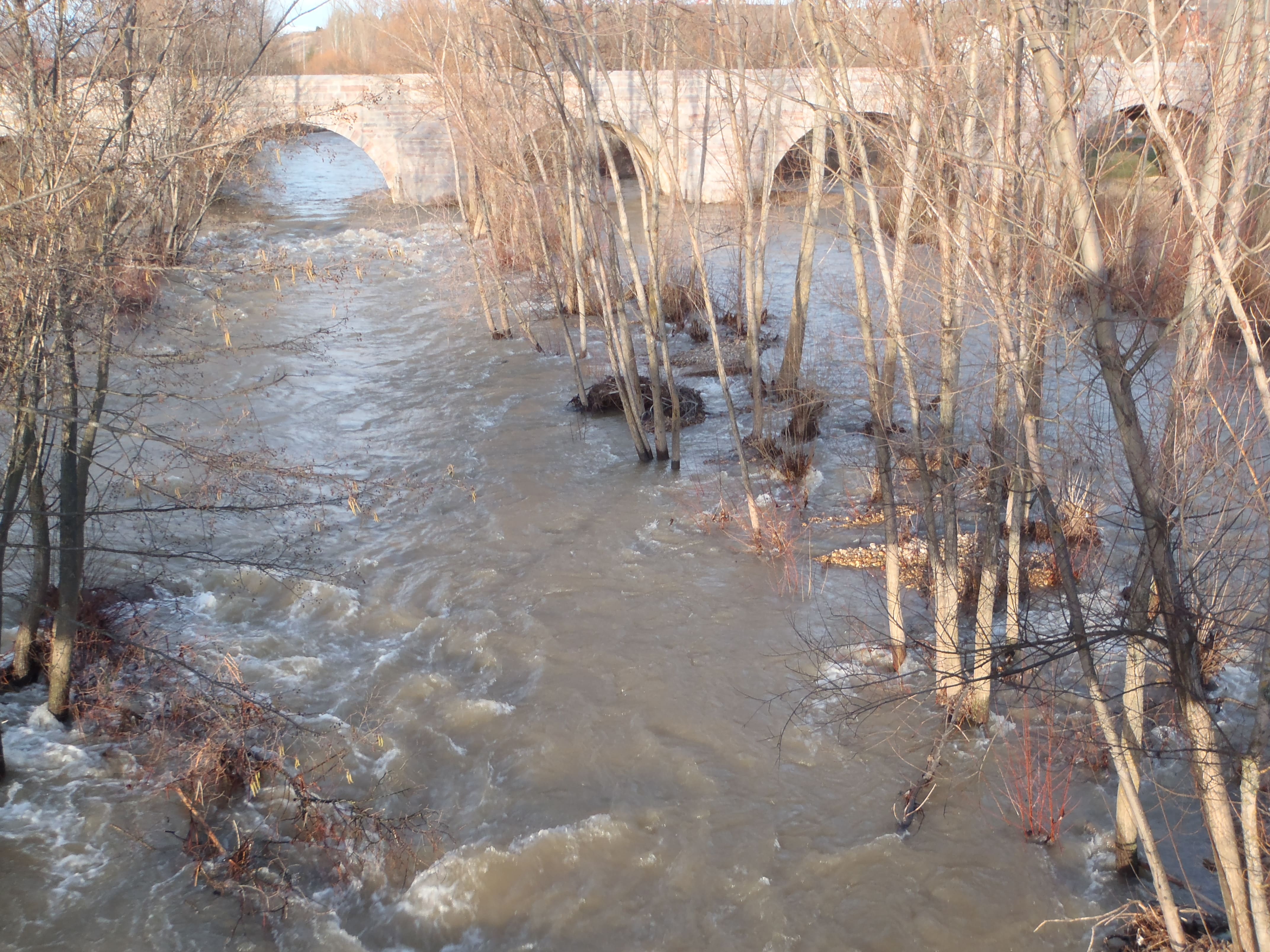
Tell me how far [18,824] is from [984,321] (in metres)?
5.71

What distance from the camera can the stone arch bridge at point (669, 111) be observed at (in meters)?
4.49

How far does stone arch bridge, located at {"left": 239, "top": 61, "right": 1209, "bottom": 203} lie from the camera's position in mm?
4492

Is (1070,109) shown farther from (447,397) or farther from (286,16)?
(447,397)

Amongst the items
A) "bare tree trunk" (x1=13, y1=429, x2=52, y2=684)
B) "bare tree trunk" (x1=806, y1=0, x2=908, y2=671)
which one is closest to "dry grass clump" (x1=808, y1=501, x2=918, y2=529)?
"bare tree trunk" (x1=806, y1=0, x2=908, y2=671)

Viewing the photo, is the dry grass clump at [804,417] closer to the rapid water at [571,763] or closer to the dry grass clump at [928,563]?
the rapid water at [571,763]

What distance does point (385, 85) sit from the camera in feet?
69.9

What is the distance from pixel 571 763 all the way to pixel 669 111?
14.0m

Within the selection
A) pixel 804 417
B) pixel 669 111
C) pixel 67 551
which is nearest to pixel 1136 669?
pixel 67 551

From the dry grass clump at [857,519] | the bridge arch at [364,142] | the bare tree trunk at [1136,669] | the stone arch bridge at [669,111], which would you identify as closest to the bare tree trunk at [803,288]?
the stone arch bridge at [669,111]

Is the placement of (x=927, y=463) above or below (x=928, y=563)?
above

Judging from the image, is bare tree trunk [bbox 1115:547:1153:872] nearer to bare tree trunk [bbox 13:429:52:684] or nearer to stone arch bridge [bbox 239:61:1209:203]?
stone arch bridge [bbox 239:61:1209:203]

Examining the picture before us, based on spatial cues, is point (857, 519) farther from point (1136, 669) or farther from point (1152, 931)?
point (1152, 931)

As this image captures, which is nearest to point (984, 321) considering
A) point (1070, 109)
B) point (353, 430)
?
point (1070, 109)

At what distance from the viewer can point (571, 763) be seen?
20.3 ft
